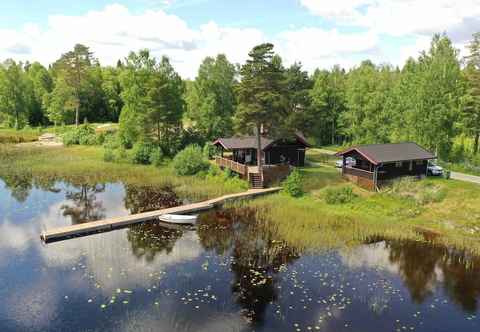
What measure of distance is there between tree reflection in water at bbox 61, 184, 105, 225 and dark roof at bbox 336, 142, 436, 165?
23047 mm

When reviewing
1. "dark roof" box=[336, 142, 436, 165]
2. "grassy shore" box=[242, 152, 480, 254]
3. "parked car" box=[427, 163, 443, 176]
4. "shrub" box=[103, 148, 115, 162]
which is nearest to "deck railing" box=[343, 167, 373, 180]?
"grassy shore" box=[242, 152, 480, 254]

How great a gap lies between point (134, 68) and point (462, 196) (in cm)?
4060

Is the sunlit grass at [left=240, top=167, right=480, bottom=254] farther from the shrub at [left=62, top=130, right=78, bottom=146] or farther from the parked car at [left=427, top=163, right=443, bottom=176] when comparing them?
the shrub at [left=62, top=130, right=78, bottom=146]

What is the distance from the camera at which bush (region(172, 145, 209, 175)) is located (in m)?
42.6

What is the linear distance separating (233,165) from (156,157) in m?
12.8

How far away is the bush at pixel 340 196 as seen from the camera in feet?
103

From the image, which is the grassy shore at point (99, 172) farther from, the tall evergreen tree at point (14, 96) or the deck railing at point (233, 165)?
the tall evergreen tree at point (14, 96)

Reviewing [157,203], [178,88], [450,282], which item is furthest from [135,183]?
[450,282]

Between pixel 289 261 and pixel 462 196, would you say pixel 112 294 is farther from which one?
pixel 462 196

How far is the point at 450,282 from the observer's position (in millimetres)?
19562

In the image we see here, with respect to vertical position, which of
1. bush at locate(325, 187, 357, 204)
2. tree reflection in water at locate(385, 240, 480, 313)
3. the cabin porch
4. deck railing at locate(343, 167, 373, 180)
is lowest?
tree reflection in water at locate(385, 240, 480, 313)

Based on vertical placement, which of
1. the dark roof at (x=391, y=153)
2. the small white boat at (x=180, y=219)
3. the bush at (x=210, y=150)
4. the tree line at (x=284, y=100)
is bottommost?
the small white boat at (x=180, y=219)

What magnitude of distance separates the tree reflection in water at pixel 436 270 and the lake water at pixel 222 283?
2.2 inches

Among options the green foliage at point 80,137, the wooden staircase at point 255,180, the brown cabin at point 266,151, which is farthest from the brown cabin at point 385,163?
the green foliage at point 80,137
